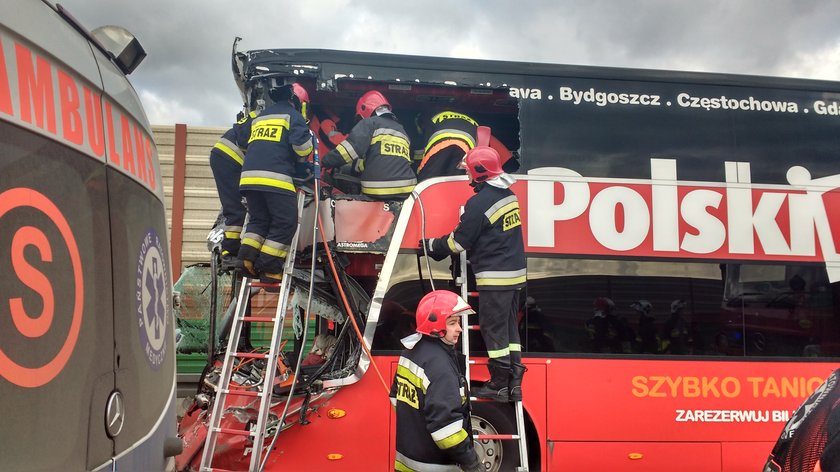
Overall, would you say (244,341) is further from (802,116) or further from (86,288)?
(802,116)

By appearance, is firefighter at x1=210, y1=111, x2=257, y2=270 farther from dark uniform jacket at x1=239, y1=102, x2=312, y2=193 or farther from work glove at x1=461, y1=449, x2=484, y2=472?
work glove at x1=461, y1=449, x2=484, y2=472

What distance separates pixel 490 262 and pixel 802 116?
2968 millimetres

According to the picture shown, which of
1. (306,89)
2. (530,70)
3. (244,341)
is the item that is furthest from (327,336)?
(530,70)

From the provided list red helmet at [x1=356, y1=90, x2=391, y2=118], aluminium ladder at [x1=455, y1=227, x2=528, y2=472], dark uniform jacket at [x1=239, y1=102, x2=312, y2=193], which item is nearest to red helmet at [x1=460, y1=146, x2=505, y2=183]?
aluminium ladder at [x1=455, y1=227, x2=528, y2=472]

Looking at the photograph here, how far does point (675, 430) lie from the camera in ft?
15.4

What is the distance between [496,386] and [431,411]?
4.75 ft

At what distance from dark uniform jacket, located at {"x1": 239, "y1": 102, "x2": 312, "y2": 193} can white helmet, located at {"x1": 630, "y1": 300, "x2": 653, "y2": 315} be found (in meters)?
2.74

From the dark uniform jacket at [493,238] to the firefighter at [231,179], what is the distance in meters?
1.79

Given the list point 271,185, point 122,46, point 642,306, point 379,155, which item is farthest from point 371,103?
point 122,46

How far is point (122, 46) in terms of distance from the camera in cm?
219

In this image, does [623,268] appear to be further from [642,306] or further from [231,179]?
[231,179]

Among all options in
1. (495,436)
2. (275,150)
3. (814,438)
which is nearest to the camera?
(814,438)

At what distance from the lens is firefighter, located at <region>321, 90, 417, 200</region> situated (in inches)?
191

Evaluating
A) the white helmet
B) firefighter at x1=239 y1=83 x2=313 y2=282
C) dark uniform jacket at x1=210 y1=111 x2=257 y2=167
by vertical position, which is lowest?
the white helmet
